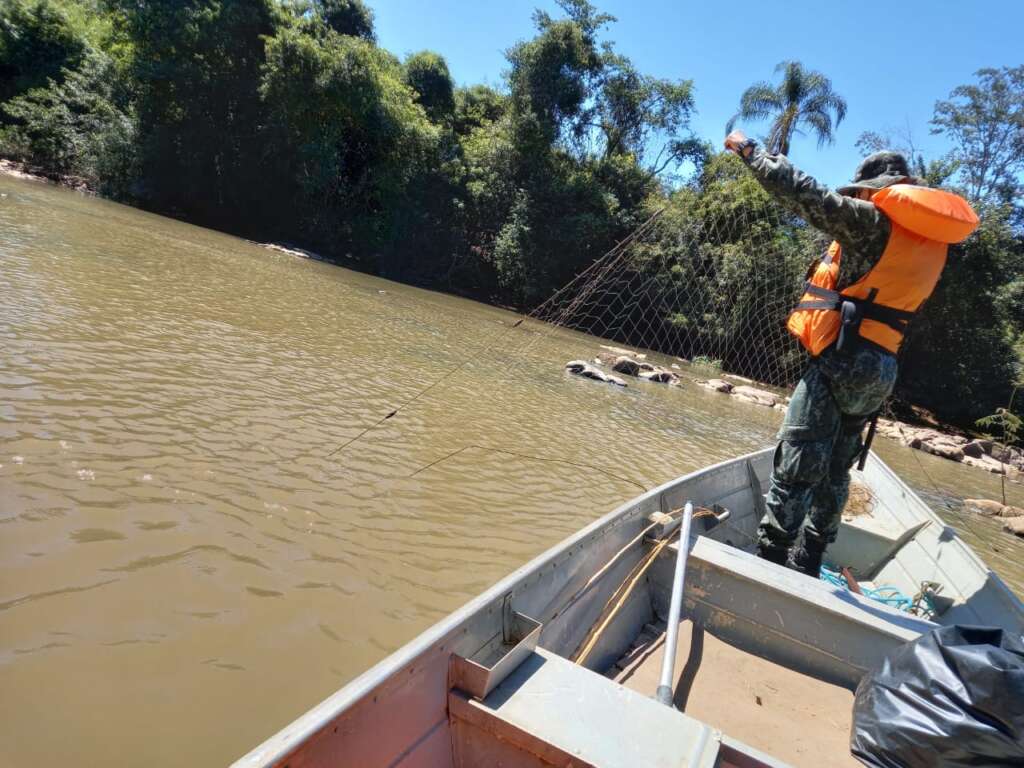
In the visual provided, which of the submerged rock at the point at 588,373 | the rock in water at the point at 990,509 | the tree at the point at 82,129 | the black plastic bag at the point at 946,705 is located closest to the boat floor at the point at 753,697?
the black plastic bag at the point at 946,705

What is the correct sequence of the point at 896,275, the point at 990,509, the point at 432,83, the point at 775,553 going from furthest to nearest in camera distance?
1. the point at 432,83
2. the point at 990,509
3. the point at 775,553
4. the point at 896,275

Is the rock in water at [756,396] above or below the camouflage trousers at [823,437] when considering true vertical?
below

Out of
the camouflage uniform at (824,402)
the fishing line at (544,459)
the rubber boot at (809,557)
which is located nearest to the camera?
the camouflage uniform at (824,402)

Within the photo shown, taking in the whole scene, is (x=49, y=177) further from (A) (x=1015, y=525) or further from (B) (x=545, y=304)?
(A) (x=1015, y=525)

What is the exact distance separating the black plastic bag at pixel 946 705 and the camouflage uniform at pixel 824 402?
1.24m

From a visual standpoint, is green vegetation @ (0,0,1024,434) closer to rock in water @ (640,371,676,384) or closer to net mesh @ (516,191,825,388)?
net mesh @ (516,191,825,388)

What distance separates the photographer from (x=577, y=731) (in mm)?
1475

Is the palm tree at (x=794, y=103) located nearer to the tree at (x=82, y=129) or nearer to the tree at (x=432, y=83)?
the tree at (x=432, y=83)

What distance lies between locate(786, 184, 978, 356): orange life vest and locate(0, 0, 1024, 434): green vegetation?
20.2 m

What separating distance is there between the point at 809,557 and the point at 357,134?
26376 millimetres

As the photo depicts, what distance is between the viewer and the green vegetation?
24328 millimetres

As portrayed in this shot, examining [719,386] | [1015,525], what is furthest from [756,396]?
[1015,525]

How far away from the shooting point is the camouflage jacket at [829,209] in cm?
275

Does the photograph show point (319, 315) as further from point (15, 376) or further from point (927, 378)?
point (927, 378)
